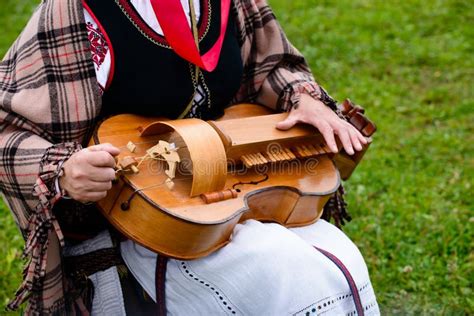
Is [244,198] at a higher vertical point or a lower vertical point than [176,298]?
higher

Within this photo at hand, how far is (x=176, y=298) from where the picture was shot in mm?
1969

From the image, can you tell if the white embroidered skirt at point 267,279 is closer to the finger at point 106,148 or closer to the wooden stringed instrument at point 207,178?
the wooden stringed instrument at point 207,178

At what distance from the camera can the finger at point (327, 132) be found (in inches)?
85.0

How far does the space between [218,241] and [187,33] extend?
0.61 m

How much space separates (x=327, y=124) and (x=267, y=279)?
604 mm

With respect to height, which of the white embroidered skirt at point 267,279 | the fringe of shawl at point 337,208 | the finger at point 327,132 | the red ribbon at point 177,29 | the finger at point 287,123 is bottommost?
the fringe of shawl at point 337,208

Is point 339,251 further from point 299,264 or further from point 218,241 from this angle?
point 218,241

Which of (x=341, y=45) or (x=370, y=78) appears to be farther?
(x=341, y=45)

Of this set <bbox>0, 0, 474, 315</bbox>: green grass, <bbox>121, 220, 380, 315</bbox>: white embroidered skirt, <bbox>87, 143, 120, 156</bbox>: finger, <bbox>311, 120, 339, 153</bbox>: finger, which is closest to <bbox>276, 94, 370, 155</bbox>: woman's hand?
<bbox>311, 120, 339, 153</bbox>: finger

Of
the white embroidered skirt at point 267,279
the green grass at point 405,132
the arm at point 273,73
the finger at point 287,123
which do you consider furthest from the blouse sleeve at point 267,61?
the green grass at point 405,132

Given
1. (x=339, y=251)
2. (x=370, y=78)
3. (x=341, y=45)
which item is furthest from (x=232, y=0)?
(x=341, y=45)

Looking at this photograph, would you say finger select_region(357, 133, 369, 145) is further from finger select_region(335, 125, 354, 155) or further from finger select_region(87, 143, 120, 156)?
finger select_region(87, 143, 120, 156)

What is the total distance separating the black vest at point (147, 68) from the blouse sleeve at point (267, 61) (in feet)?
0.64

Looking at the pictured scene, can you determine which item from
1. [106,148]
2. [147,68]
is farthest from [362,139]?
[106,148]
